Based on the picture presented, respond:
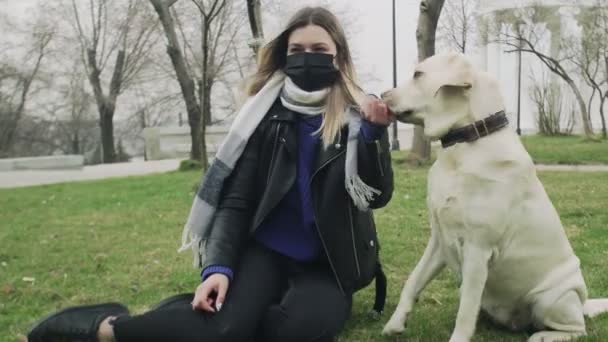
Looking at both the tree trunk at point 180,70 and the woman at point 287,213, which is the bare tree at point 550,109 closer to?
the tree trunk at point 180,70

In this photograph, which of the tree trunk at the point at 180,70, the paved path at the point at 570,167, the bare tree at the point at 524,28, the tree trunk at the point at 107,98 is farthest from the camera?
the tree trunk at the point at 107,98

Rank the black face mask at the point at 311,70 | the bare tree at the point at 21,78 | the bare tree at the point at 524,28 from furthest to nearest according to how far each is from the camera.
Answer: the bare tree at the point at 21,78 < the bare tree at the point at 524,28 < the black face mask at the point at 311,70

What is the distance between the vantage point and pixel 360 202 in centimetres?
276

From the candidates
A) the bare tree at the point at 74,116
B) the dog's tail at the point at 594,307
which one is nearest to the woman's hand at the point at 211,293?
the dog's tail at the point at 594,307

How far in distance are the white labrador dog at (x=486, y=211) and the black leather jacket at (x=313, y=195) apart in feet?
0.94

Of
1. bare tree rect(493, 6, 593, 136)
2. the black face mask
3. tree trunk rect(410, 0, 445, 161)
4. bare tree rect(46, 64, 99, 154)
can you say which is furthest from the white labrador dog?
bare tree rect(46, 64, 99, 154)

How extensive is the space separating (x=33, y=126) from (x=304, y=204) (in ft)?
109

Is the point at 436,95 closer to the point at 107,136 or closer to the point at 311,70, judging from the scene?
the point at 311,70

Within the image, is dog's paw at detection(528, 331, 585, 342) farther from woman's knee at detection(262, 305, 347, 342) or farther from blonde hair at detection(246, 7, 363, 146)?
blonde hair at detection(246, 7, 363, 146)

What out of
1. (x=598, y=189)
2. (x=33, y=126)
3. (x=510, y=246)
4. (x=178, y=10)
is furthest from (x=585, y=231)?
(x=33, y=126)

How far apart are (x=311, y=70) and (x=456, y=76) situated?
757 mm

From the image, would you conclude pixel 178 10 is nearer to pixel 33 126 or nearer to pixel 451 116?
pixel 33 126

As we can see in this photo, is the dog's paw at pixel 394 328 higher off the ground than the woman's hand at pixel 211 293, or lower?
lower

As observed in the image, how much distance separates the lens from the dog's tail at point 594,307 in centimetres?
306
